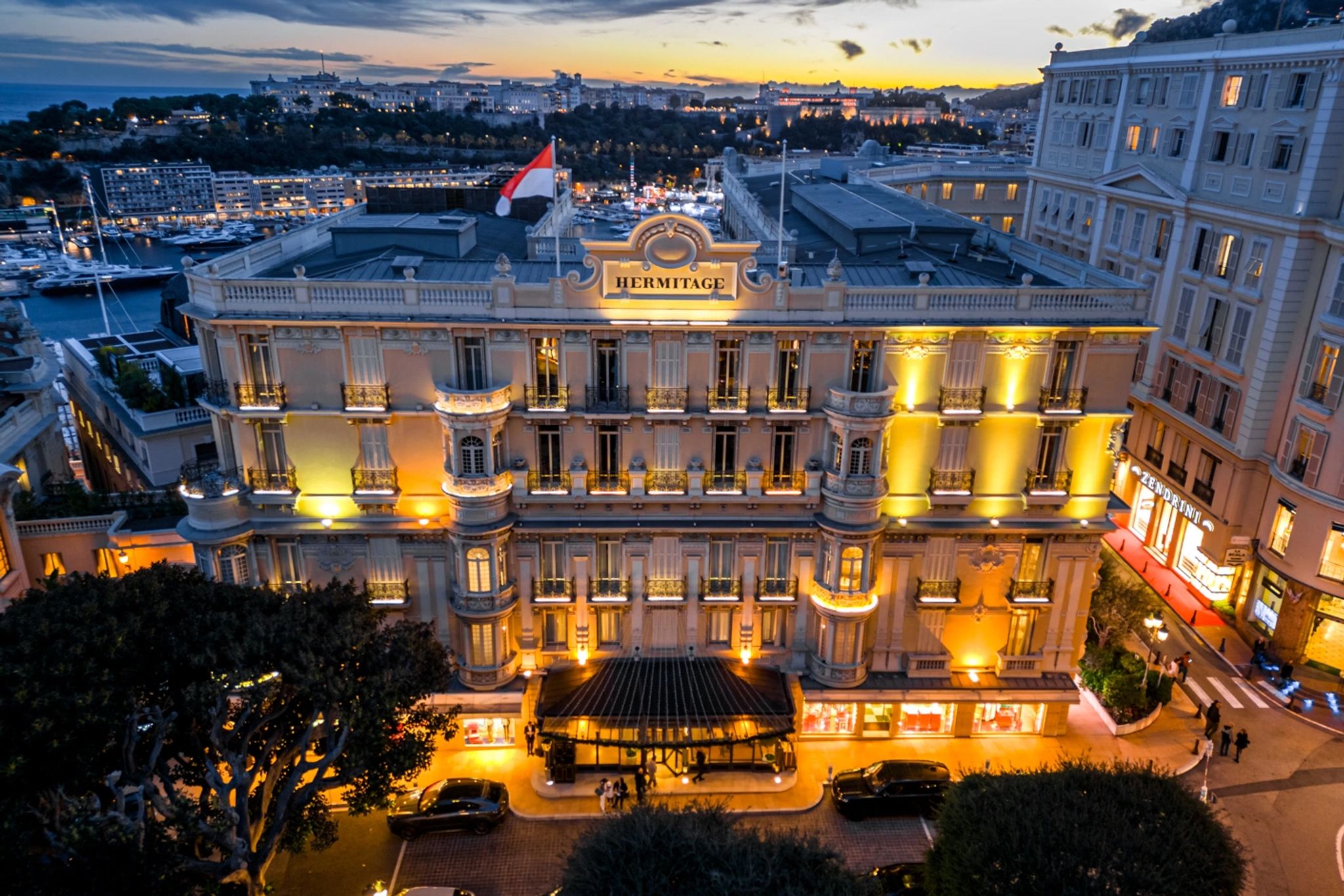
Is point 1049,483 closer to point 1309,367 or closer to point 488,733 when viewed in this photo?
point 1309,367

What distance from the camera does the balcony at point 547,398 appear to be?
36.0m

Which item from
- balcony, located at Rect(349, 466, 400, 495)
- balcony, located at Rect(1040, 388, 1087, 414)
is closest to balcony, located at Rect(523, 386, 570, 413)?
balcony, located at Rect(349, 466, 400, 495)

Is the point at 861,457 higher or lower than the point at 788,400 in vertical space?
lower

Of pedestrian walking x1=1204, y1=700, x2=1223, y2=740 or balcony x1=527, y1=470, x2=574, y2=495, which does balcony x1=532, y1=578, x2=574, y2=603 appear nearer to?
balcony x1=527, y1=470, x2=574, y2=495

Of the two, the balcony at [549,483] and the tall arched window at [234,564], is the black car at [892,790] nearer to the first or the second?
the balcony at [549,483]

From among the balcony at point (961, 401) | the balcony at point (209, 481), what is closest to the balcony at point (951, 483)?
the balcony at point (961, 401)

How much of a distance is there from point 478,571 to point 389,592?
186 inches

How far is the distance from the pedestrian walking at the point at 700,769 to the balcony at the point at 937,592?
38.6 ft

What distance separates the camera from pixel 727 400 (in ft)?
120

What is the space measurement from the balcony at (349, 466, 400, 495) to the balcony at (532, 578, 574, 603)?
293 inches

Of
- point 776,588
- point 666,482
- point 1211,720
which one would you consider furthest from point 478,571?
point 1211,720

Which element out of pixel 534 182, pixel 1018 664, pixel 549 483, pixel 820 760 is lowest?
pixel 820 760

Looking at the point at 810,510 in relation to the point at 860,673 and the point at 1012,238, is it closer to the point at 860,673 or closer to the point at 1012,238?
the point at 860,673

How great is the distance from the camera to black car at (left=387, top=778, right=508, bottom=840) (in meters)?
34.7
